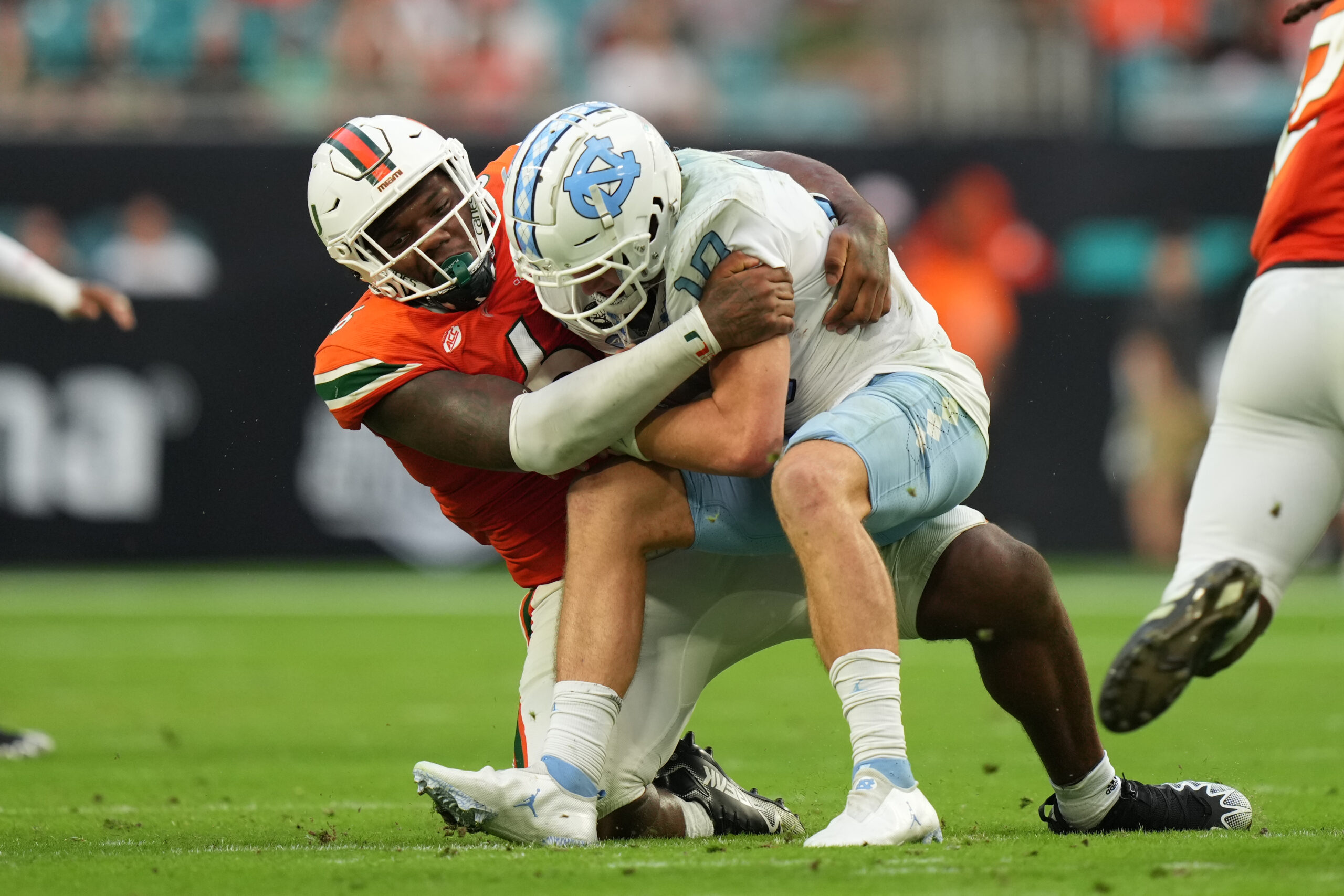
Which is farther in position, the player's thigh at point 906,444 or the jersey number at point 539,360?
the jersey number at point 539,360

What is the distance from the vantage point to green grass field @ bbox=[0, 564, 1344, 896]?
10.2 feet

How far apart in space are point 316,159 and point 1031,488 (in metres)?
7.68

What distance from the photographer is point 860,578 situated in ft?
10.9

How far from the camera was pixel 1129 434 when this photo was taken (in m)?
11.1

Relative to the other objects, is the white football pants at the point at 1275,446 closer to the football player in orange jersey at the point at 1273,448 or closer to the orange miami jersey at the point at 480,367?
the football player in orange jersey at the point at 1273,448

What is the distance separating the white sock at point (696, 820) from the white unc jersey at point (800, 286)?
2.80 feet

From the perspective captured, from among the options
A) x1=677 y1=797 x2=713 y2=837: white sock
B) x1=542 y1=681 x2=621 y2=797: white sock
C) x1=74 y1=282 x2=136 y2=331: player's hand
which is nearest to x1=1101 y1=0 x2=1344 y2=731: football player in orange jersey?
x1=542 y1=681 x2=621 y2=797: white sock

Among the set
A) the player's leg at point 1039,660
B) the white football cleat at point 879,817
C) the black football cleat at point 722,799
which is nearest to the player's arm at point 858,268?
the player's leg at point 1039,660

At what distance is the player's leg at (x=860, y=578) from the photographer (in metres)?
3.27

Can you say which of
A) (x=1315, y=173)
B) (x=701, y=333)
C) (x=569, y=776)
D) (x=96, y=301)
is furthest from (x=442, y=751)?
(x=1315, y=173)

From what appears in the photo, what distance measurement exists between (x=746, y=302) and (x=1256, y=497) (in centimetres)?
101

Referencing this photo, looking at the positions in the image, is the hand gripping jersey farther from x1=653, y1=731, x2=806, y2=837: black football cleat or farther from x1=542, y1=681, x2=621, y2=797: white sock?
x1=653, y1=731, x2=806, y2=837: black football cleat

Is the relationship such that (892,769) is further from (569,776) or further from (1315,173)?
(1315,173)

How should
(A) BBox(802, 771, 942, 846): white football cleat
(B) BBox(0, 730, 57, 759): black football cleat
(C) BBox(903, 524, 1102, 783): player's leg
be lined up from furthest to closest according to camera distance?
(B) BBox(0, 730, 57, 759): black football cleat < (C) BBox(903, 524, 1102, 783): player's leg < (A) BBox(802, 771, 942, 846): white football cleat
